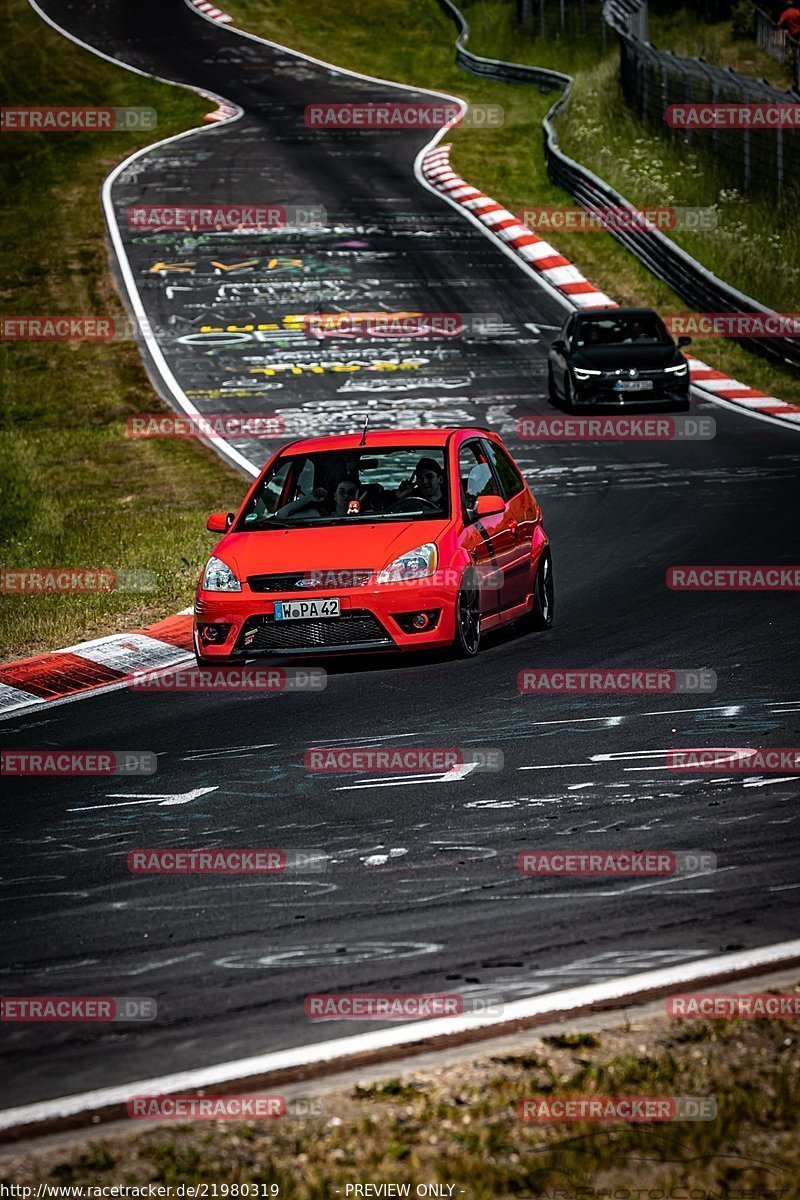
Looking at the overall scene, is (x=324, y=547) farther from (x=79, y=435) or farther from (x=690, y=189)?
(x=690, y=189)

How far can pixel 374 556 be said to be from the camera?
11156 mm

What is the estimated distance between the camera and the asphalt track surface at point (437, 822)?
19.1 ft

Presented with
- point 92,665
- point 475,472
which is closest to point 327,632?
point 92,665

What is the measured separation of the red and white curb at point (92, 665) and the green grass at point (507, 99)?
14.1m

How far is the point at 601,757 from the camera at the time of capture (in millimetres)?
8711

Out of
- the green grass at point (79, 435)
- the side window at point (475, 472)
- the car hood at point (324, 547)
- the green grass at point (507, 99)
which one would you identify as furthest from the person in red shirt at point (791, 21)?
the car hood at point (324, 547)

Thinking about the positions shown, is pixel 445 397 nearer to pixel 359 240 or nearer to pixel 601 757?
pixel 359 240

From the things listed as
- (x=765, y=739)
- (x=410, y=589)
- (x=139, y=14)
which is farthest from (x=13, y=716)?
(x=139, y=14)

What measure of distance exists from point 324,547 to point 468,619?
3.35 feet

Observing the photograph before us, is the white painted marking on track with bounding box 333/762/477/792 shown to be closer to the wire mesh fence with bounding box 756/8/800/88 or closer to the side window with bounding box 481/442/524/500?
the side window with bounding box 481/442/524/500

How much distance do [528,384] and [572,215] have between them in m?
10.3

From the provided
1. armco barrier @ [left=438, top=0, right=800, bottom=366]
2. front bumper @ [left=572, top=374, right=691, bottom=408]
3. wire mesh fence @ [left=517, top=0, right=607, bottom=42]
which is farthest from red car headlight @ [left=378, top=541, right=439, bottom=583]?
wire mesh fence @ [left=517, top=0, right=607, bottom=42]

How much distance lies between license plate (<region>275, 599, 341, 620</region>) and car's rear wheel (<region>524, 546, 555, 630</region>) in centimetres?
193

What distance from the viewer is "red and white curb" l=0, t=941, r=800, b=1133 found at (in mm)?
4910
